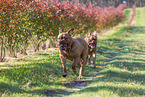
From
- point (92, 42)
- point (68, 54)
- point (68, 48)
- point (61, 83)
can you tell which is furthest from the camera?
point (92, 42)

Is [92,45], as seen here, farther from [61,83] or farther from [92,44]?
[61,83]

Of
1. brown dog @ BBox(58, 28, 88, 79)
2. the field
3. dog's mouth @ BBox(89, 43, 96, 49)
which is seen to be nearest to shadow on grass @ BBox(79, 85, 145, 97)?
the field

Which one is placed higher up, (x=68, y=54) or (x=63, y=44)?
(x=63, y=44)

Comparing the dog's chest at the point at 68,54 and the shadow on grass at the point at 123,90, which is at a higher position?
the dog's chest at the point at 68,54

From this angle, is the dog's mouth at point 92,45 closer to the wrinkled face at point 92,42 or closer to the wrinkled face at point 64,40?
the wrinkled face at point 92,42

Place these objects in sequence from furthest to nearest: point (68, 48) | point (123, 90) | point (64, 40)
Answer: point (68, 48) → point (64, 40) → point (123, 90)

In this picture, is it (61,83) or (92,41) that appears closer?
(61,83)

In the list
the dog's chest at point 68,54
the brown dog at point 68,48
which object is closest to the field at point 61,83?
the brown dog at point 68,48

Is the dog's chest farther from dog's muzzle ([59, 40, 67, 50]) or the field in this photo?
the field

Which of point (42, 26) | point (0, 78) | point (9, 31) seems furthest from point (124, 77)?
point (42, 26)

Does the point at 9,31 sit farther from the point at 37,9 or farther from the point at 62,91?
the point at 62,91

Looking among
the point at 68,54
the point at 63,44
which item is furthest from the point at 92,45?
the point at 63,44

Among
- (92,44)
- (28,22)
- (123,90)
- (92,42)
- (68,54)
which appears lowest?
(123,90)

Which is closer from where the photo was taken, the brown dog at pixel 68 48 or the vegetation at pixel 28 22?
the brown dog at pixel 68 48
